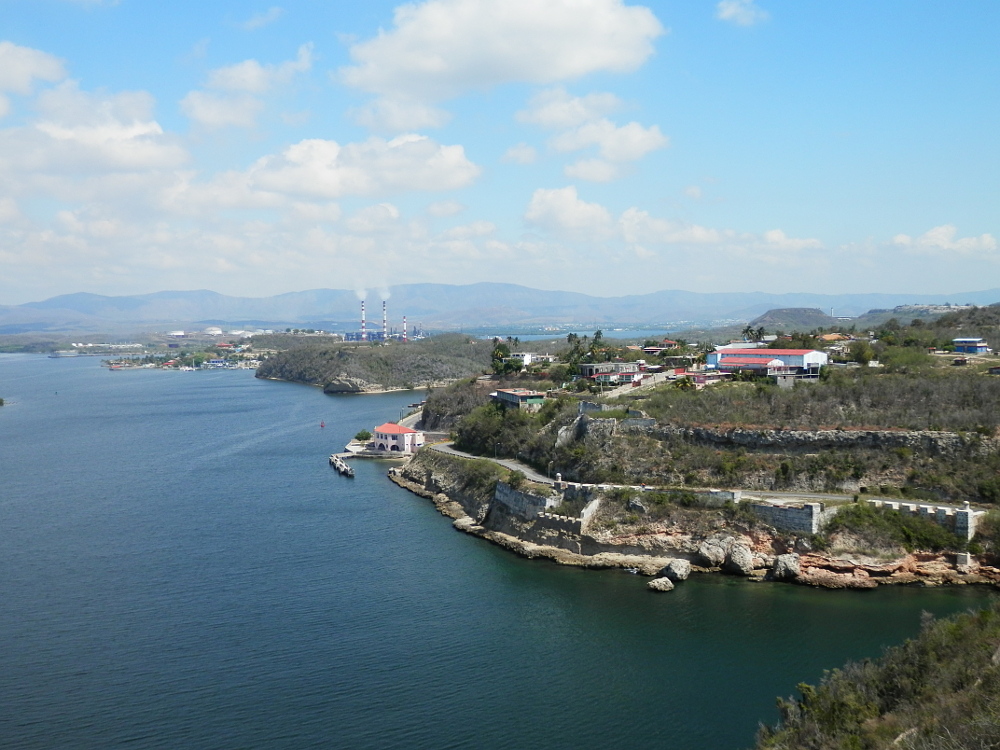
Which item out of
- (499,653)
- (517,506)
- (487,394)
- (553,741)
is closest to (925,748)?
(553,741)

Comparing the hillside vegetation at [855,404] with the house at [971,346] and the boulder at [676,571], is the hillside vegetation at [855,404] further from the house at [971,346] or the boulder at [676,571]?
the house at [971,346]

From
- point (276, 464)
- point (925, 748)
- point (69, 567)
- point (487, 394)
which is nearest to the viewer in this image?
point (925, 748)

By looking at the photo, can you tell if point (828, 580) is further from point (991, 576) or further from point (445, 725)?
point (445, 725)

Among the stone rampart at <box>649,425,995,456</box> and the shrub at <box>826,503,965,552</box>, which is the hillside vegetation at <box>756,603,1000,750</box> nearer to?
the shrub at <box>826,503,965,552</box>

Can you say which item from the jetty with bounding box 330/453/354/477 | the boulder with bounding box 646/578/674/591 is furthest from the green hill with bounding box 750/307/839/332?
the boulder with bounding box 646/578/674/591

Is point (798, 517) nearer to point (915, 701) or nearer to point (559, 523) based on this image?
point (559, 523)

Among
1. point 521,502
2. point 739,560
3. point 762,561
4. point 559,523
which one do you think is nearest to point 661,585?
point 739,560
